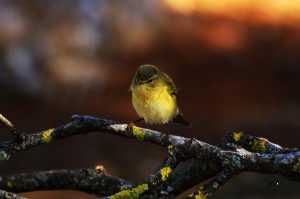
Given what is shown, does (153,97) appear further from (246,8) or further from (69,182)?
(246,8)

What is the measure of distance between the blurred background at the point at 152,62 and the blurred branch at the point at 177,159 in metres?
4.60

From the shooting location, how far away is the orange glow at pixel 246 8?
13.1m

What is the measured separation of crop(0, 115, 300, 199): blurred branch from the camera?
3902mm

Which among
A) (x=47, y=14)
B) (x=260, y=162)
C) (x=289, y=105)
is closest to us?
(x=260, y=162)

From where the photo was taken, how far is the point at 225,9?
13.1 metres

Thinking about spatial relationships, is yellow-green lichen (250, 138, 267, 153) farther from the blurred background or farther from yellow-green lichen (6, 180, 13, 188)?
the blurred background

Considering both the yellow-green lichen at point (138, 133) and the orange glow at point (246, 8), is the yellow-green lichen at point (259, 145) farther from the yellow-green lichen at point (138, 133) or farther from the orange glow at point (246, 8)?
the orange glow at point (246, 8)

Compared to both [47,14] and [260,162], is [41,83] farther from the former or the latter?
[260,162]

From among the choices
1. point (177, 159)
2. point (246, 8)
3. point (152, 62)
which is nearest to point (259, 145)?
point (177, 159)

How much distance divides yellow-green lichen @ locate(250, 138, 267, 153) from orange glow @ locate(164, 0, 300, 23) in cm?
854

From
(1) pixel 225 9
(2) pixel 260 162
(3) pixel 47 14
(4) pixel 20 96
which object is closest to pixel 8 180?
(2) pixel 260 162

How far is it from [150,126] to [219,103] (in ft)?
5.61

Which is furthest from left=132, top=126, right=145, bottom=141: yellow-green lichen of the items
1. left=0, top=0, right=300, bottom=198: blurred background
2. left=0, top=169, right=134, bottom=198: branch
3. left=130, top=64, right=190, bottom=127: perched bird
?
left=0, top=0, right=300, bottom=198: blurred background

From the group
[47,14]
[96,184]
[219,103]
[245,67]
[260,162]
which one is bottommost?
[260,162]
